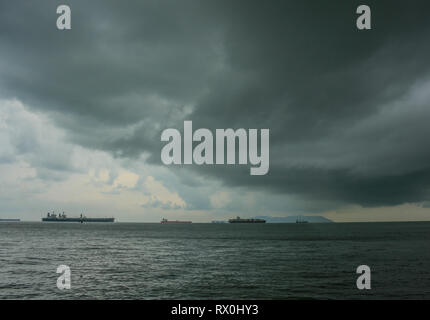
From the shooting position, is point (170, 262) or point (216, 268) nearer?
point (216, 268)

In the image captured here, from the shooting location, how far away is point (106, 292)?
3469cm

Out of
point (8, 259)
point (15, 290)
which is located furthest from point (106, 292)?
point (8, 259)

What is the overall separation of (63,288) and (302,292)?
88.4 feet

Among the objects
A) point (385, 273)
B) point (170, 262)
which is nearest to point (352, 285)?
point (385, 273)

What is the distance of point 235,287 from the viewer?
36.8m

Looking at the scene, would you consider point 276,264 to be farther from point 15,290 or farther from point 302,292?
point 15,290

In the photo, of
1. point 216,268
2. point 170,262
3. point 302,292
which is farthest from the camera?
point 170,262

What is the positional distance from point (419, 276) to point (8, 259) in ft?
226

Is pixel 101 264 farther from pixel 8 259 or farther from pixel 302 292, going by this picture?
pixel 302 292
